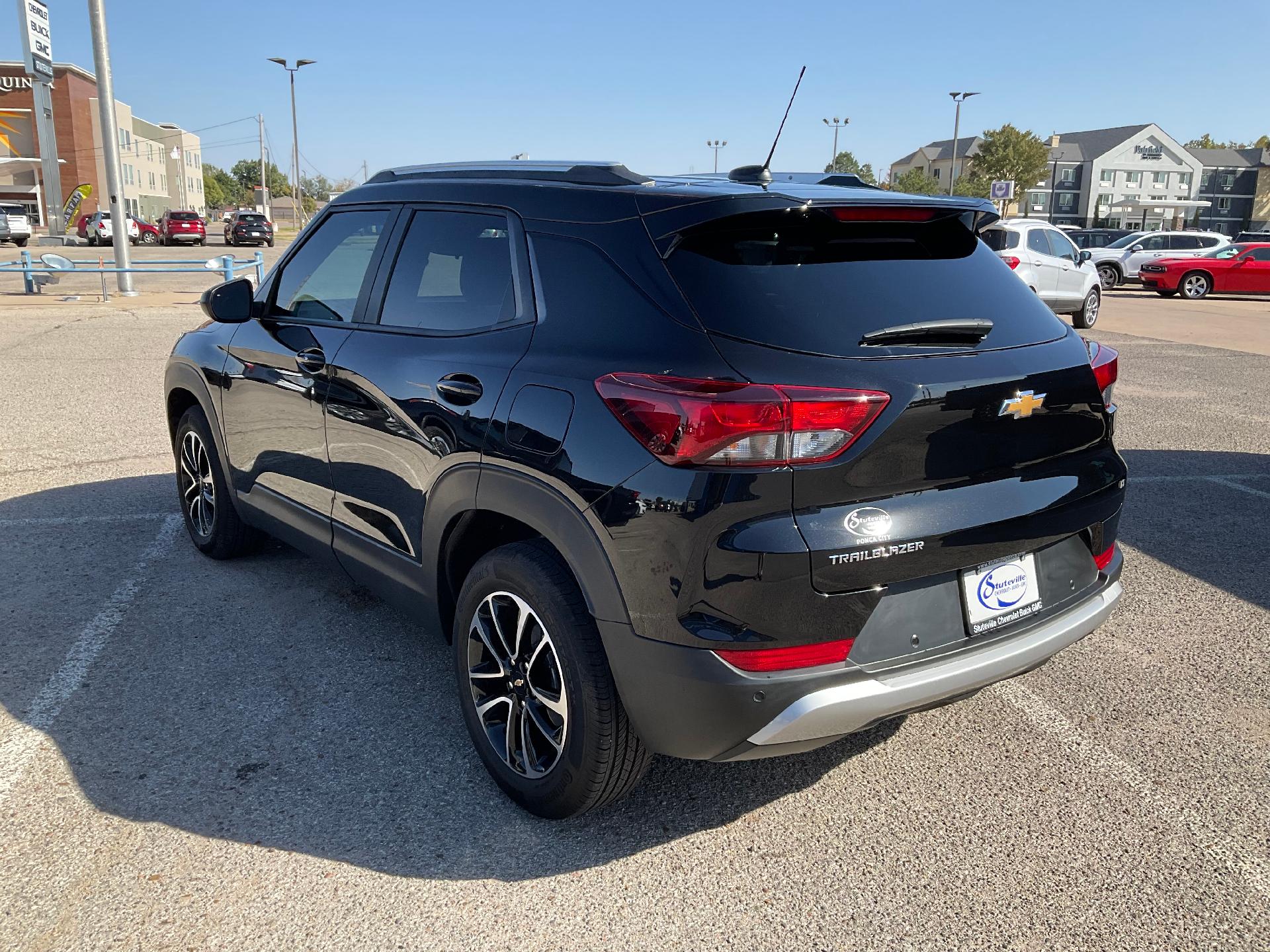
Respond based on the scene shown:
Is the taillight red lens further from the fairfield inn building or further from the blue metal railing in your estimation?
the fairfield inn building

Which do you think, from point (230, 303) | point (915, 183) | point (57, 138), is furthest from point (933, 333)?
point (915, 183)

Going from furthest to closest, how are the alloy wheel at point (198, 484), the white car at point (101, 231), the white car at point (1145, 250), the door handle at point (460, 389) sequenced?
the white car at point (101, 231) < the white car at point (1145, 250) < the alloy wheel at point (198, 484) < the door handle at point (460, 389)

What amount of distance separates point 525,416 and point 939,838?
5.47 feet

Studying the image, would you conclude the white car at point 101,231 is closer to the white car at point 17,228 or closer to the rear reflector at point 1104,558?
the white car at point 17,228

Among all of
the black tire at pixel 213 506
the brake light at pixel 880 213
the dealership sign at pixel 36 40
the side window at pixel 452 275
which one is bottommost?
the black tire at pixel 213 506

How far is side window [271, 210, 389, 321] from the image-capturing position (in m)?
3.68

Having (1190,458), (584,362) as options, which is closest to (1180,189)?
(1190,458)

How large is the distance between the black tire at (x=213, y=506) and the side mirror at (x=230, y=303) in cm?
74

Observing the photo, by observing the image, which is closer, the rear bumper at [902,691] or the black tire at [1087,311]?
the rear bumper at [902,691]

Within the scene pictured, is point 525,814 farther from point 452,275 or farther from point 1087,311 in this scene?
point 1087,311

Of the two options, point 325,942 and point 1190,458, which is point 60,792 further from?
point 1190,458

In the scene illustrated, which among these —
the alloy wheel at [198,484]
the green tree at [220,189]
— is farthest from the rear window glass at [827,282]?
the green tree at [220,189]

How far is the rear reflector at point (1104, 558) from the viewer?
298 cm

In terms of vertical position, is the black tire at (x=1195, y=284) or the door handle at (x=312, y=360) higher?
the door handle at (x=312, y=360)
